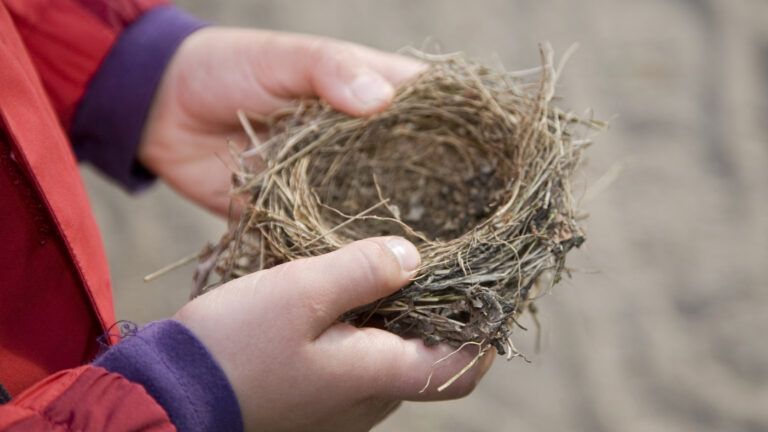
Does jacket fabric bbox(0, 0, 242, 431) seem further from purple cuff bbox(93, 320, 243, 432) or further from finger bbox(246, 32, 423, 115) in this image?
finger bbox(246, 32, 423, 115)

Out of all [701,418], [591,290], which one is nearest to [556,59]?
[591,290]

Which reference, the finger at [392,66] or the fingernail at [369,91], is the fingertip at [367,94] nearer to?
the fingernail at [369,91]

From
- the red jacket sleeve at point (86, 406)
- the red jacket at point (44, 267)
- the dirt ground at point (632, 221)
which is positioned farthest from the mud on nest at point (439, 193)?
the dirt ground at point (632, 221)

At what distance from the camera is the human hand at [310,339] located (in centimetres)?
107

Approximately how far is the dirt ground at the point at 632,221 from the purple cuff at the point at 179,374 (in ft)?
3.72

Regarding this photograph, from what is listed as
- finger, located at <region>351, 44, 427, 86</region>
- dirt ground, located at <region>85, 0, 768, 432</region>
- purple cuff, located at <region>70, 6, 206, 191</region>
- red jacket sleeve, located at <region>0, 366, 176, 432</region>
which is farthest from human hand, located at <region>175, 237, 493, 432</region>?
dirt ground, located at <region>85, 0, 768, 432</region>

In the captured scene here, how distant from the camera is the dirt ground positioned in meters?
2.26

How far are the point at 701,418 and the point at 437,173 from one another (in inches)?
45.4

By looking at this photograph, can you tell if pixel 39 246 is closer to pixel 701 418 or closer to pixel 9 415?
pixel 9 415

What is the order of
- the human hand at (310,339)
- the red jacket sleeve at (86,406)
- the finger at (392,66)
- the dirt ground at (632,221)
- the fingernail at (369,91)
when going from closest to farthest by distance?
1. the red jacket sleeve at (86,406)
2. the human hand at (310,339)
3. the fingernail at (369,91)
4. the finger at (392,66)
5. the dirt ground at (632,221)

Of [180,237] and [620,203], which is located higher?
[620,203]

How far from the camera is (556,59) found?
295 cm

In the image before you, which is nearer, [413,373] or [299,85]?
[413,373]

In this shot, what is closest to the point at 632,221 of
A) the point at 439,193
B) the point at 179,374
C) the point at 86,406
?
the point at 439,193
